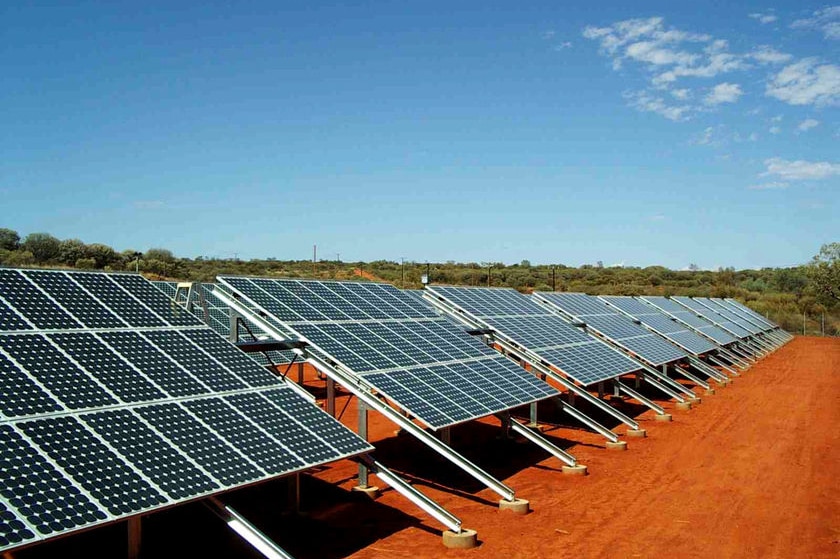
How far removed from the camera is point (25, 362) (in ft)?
29.8

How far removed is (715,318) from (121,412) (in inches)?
1979

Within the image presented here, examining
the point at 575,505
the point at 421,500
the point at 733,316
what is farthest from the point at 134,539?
the point at 733,316

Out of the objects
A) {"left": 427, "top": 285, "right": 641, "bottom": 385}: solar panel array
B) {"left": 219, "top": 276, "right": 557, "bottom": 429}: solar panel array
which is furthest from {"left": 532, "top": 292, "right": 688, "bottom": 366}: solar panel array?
{"left": 219, "top": 276, "right": 557, "bottom": 429}: solar panel array

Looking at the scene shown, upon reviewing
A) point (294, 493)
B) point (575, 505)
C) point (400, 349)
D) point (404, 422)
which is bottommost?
point (575, 505)

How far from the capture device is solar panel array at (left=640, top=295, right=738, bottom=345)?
138 feet

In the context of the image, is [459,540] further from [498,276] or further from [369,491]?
[498,276]

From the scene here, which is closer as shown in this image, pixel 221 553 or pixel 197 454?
pixel 197 454

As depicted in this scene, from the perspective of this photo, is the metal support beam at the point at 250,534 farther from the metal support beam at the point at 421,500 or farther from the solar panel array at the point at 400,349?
Result: the solar panel array at the point at 400,349

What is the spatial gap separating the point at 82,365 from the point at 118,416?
129cm

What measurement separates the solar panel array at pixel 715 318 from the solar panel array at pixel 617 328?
18.2 meters

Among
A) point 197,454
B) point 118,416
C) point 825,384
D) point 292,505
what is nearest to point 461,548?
point 292,505

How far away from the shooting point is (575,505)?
538 inches

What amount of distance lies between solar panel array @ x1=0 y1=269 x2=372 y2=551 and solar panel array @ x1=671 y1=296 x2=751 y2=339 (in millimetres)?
44388

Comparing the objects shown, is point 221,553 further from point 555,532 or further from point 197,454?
point 555,532
